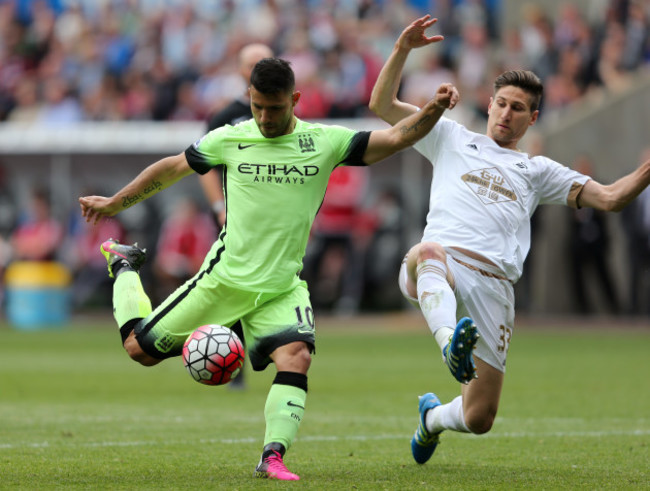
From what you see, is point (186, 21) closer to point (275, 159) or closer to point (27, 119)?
point (27, 119)

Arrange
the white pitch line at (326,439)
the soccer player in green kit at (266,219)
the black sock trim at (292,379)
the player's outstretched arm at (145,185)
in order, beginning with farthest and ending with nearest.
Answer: the white pitch line at (326,439), the player's outstretched arm at (145,185), the soccer player in green kit at (266,219), the black sock trim at (292,379)

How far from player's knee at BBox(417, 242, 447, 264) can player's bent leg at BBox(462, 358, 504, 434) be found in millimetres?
678

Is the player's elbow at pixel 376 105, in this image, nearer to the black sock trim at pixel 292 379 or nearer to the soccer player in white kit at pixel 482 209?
the soccer player in white kit at pixel 482 209

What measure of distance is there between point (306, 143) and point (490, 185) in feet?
3.91

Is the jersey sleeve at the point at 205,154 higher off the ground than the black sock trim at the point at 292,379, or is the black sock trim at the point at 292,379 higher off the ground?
the jersey sleeve at the point at 205,154

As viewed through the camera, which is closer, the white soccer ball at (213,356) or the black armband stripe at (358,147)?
the white soccer ball at (213,356)

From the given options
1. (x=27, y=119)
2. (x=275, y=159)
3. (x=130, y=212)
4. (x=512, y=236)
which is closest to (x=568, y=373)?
(x=512, y=236)

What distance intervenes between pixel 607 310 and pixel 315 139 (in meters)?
16.8

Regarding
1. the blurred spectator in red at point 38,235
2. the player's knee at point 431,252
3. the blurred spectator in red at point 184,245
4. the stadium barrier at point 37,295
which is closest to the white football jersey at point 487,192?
the player's knee at point 431,252

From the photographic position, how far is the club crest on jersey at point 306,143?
7.12 m

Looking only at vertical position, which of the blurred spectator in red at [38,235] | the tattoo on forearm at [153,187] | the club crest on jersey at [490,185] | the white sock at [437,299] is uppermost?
the club crest on jersey at [490,185]

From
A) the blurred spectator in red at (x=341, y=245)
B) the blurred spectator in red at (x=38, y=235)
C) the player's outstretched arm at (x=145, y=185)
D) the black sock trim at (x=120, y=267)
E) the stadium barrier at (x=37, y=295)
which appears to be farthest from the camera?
the blurred spectator in red at (x=38, y=235)

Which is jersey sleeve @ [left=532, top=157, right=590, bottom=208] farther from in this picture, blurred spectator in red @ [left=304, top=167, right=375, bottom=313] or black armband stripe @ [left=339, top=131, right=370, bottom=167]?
blurred spectator in red @ [left=304, top=167, right=375, bottom=313]

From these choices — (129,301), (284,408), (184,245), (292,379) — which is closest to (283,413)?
(284,408)
